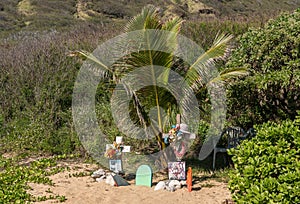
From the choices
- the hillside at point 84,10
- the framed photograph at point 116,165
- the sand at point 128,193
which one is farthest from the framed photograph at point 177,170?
the hillside at point 84,10

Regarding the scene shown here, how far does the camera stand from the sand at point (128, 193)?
6121 mm

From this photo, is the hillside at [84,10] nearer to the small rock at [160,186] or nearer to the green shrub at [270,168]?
the small rock at [160,186]

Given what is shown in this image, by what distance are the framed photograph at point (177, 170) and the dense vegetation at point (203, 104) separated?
1.04 metres

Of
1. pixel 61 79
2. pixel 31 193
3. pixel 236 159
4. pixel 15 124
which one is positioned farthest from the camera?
pixel 61 79

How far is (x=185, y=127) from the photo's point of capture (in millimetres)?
7035

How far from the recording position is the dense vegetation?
453 cm

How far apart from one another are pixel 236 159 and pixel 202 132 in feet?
14.7

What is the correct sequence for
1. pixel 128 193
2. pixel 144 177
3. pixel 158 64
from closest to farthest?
pixel 128 193
pixel 144 177
pixel 158 64

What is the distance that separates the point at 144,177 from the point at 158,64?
2.05 metres

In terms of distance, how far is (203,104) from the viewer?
8.88 metres

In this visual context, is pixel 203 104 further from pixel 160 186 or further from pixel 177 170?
pixel 160 186

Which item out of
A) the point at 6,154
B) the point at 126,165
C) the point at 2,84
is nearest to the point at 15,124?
the point at 6,154

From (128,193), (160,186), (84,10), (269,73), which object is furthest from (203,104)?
(84,10)

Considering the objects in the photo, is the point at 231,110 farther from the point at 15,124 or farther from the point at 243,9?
the point at 243,9
